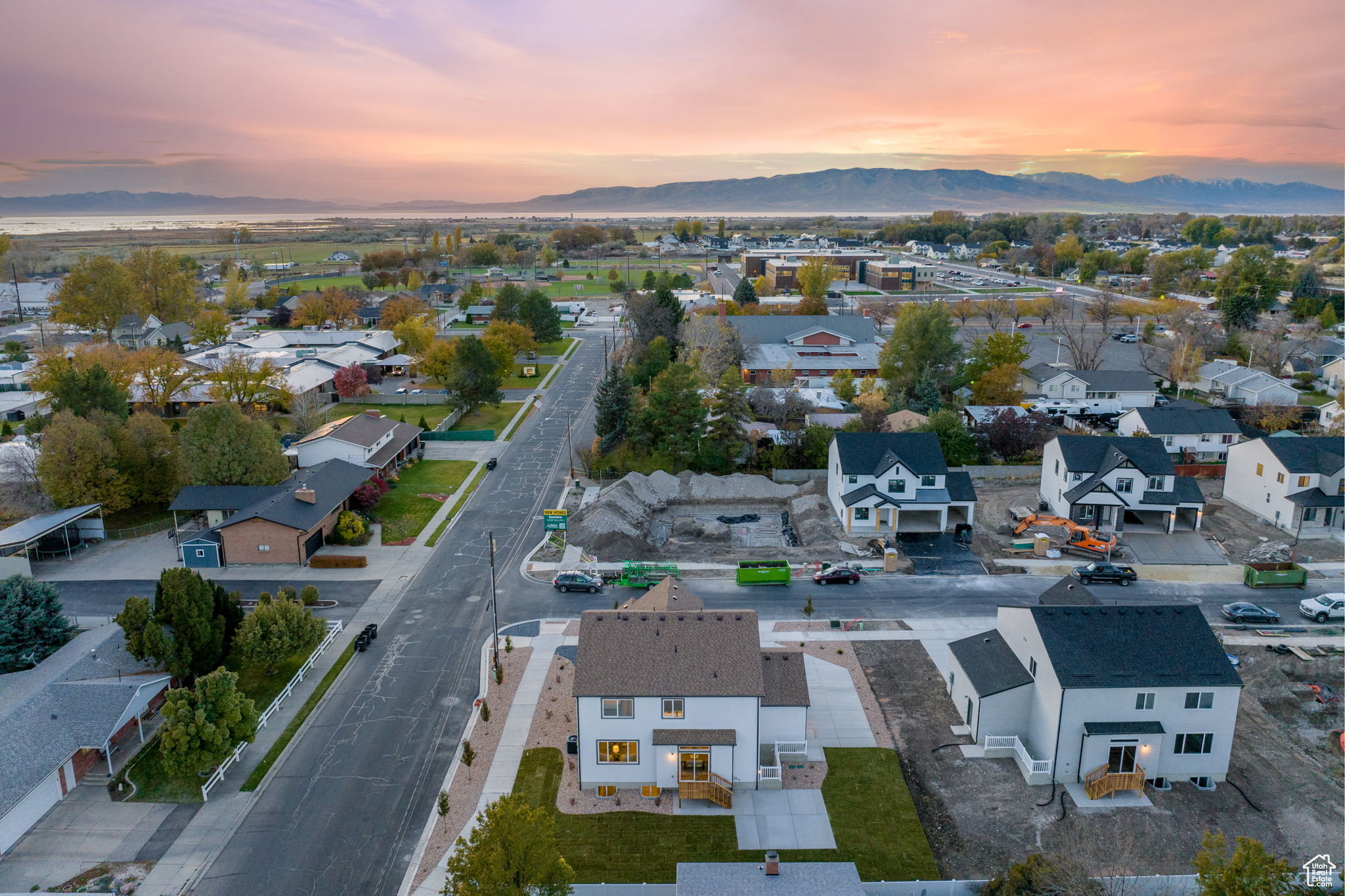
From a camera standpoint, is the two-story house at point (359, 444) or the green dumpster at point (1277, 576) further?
the two-story house at point (359, 444)

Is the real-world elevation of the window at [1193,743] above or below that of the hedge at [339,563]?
above

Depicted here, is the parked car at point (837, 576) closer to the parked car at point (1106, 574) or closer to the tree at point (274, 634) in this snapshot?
Result: the parked car at point (1106, 574)

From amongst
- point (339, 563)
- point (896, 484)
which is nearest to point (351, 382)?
point (339, 563)

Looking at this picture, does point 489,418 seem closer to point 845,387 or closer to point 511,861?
point 845,387

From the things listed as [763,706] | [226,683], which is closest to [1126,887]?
[763,706]

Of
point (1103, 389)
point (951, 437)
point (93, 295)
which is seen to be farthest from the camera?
point (93, 295)

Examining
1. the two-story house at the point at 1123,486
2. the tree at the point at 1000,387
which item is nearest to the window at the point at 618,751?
the two-story house at the point at 1123,486

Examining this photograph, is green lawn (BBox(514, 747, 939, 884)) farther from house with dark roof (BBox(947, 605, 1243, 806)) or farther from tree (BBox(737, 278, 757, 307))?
tree (BBox(737, 278, 757, 307))
